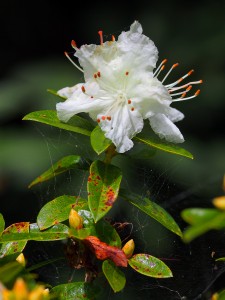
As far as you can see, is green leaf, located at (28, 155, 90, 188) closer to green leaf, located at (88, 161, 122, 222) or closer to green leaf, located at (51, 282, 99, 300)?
green leaf, located at (88, 161, 122, 222)

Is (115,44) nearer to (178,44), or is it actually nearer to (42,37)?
(178,44)

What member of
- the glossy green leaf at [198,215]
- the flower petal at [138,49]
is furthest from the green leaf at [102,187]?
the glossy green leaf at [198,215]

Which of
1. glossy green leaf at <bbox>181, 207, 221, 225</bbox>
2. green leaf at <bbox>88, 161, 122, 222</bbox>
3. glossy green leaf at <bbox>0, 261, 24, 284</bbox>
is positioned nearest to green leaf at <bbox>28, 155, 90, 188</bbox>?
green leaf at <bbox>88, 161, 122, 222</bbox>

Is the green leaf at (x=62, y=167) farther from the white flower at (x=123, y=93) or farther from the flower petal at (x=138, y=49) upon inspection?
the flower petal at (x=138, y=49)

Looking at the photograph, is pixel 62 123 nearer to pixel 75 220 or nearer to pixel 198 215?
pixel 75 220

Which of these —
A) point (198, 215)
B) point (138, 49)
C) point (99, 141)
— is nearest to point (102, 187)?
point (99, 141)

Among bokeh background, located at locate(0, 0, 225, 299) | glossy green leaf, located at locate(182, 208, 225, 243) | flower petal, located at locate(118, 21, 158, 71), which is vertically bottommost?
bokeh background, located at locate(0, 0, 225, 299)
